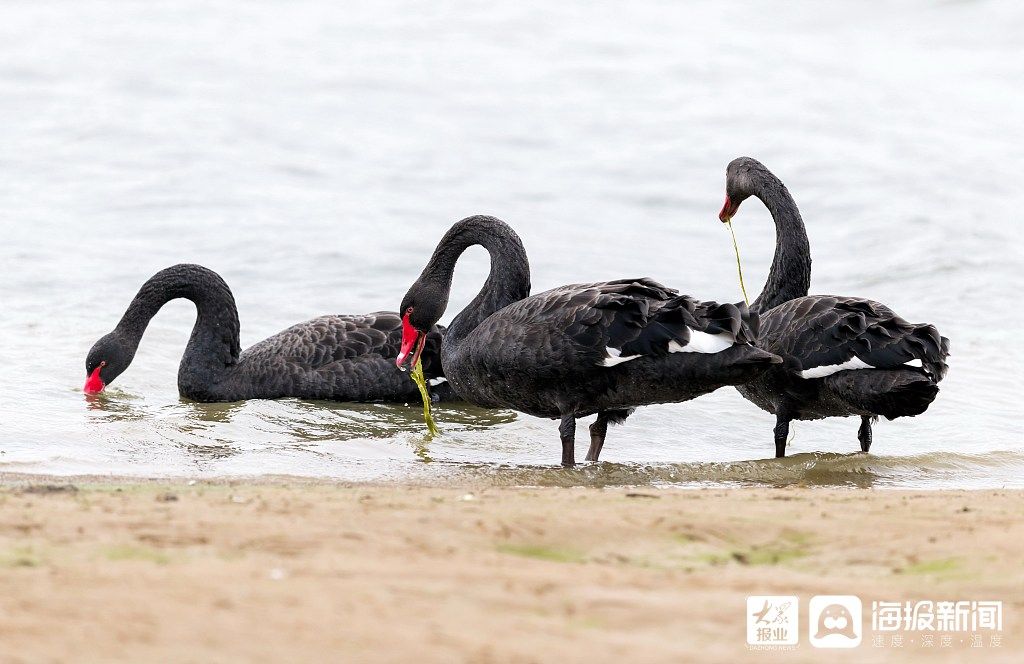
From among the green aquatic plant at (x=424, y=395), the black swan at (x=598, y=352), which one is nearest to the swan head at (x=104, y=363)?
the green aquatic plant at (x=424, y=395)

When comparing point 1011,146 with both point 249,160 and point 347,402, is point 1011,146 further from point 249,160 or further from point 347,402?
point 347,402

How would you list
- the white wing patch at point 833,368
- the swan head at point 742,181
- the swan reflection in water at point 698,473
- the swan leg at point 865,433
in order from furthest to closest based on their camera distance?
1. the swan head at point 742,181
2. the swan leg at point 865,433
3. the white wing patch at point 833,368
4. the swan reflection in water at point 698,473

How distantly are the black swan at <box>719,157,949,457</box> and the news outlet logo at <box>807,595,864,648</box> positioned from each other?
3157 millimetres

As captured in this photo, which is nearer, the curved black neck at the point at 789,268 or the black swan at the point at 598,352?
the black swan at the point at 598,352

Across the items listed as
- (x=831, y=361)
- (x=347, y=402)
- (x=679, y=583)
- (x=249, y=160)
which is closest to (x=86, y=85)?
(x=249, y=160)

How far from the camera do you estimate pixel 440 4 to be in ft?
79.1

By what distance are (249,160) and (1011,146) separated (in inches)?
383

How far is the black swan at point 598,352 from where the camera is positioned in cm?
619

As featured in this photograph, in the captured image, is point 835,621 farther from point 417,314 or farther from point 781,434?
point 417,314

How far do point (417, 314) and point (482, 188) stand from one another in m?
8.22

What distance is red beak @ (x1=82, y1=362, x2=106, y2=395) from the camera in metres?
8.23

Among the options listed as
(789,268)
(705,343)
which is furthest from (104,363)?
(789,268)

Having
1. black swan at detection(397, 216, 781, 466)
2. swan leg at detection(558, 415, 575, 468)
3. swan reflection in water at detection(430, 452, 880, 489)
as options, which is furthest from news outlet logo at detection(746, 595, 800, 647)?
swan leg at detection(558, 415, 575, 468)

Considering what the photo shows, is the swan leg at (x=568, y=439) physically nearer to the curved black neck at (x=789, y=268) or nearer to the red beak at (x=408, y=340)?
the red beak at (x=408, y=340)
